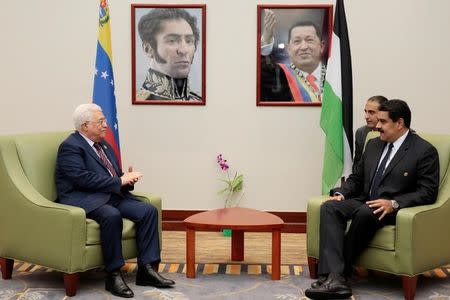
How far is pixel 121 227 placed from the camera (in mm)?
4871

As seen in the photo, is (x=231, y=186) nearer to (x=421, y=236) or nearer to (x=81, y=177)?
(x=81, y=177)

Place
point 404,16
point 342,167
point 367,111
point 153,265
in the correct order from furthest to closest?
point 404,16 → point 342,167 → point 367,111 → point 153,265

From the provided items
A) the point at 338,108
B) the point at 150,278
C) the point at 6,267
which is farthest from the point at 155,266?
the point at 338,108

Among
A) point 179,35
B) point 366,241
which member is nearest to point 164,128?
point 179,35

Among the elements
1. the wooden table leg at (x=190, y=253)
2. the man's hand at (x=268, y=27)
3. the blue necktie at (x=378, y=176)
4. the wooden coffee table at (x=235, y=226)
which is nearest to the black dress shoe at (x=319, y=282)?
the wooden coffee table at (x=235, y=226)

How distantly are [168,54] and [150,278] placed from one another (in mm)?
2497

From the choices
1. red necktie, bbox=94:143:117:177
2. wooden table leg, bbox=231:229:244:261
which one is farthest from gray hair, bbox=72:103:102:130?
wooden table leg, bbox=231:229:244:261

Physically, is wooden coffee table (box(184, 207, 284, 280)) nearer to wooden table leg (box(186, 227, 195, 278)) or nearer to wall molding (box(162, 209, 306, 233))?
wooden table leg (box(186, 227, 195, 278))

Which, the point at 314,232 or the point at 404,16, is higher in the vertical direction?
the point at 404,16

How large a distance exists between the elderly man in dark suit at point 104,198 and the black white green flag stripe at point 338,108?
5.78 feet

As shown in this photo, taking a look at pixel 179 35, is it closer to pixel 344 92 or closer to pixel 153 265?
pixel 344 92

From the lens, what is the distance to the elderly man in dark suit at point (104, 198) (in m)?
4.80

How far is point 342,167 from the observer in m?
6.17

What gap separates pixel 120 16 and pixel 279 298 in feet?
10.6
